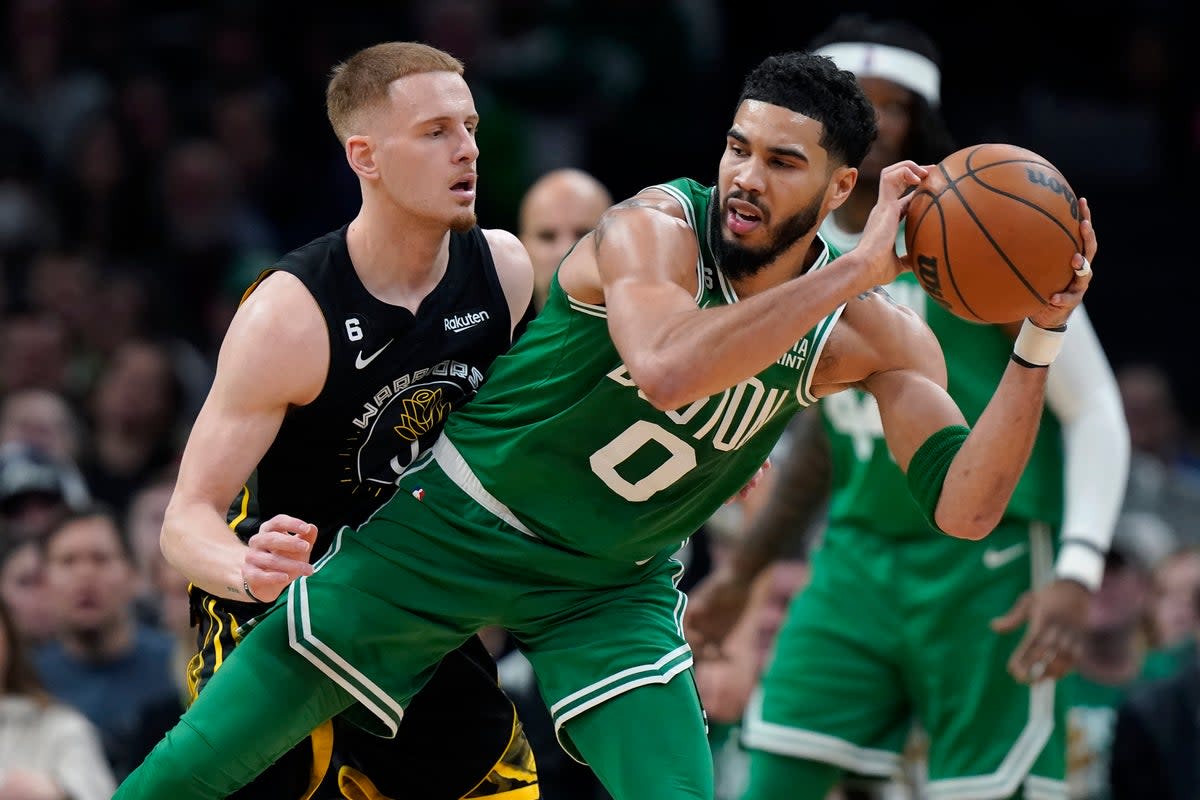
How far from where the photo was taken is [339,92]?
16.1ft

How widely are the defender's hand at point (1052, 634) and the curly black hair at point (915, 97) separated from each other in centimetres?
132

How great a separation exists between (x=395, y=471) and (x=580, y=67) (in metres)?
7.30

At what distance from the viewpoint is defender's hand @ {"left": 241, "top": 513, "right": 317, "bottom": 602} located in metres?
4.12

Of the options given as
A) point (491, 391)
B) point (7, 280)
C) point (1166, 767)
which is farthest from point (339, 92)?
point (7, 280)

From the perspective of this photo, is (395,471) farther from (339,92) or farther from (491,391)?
(339,92)

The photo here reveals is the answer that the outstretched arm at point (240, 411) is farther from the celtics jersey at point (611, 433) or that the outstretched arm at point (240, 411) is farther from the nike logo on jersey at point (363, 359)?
the celtics jersey at point (611, 433)

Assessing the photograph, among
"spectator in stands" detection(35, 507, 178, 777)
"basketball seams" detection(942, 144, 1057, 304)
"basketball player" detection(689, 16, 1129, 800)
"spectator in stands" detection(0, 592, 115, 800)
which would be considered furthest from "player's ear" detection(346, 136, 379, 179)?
"spectator in stands" detection(35, 507, 178, 777)

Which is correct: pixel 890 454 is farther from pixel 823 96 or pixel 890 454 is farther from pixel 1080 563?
pixel 823 96

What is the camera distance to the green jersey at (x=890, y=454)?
563cm

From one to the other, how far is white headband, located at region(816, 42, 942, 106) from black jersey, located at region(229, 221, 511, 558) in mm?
1448

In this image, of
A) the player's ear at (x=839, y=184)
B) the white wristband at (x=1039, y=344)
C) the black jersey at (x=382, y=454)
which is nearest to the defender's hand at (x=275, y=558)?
the black jersey at (x=382, y=454)

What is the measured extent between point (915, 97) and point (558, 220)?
1.58 metres

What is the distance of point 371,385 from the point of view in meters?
4.63

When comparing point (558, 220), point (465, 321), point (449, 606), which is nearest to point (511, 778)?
point (449, 606)
